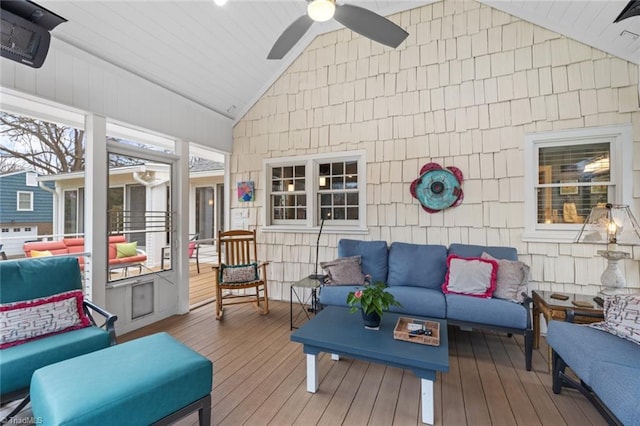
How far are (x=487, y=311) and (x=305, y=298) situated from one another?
2.54 meters

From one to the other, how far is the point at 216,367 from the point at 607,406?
2771mm

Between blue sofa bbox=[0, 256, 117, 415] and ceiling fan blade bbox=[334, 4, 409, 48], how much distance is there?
9.73 ft

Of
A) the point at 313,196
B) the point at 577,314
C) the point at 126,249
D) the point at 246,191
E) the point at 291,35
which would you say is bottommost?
the point at 577,314

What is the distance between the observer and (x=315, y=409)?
208cm

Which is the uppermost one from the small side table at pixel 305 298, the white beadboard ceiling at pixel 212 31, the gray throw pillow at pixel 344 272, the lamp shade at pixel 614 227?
the white beadboard ceiling at pixel 212 31

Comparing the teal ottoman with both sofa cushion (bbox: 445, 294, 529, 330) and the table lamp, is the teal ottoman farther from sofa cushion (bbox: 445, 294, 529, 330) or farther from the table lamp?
the table lamp

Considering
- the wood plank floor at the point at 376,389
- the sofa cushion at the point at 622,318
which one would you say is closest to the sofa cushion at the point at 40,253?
the wood plank floor at the point at 376,389

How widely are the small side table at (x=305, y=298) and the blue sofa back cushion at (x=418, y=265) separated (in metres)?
0.96

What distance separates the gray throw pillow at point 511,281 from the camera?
2.88m

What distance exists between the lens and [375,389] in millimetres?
2322

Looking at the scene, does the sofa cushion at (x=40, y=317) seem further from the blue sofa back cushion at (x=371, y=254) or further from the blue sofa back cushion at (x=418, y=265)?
the blue sofa back cushion at (x=418, y=265)

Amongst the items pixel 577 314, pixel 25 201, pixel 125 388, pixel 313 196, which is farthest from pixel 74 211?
pixel 577 314

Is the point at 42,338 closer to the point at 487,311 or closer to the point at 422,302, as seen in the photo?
the point at 422,302

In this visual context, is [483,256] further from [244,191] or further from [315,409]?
[244,191]
